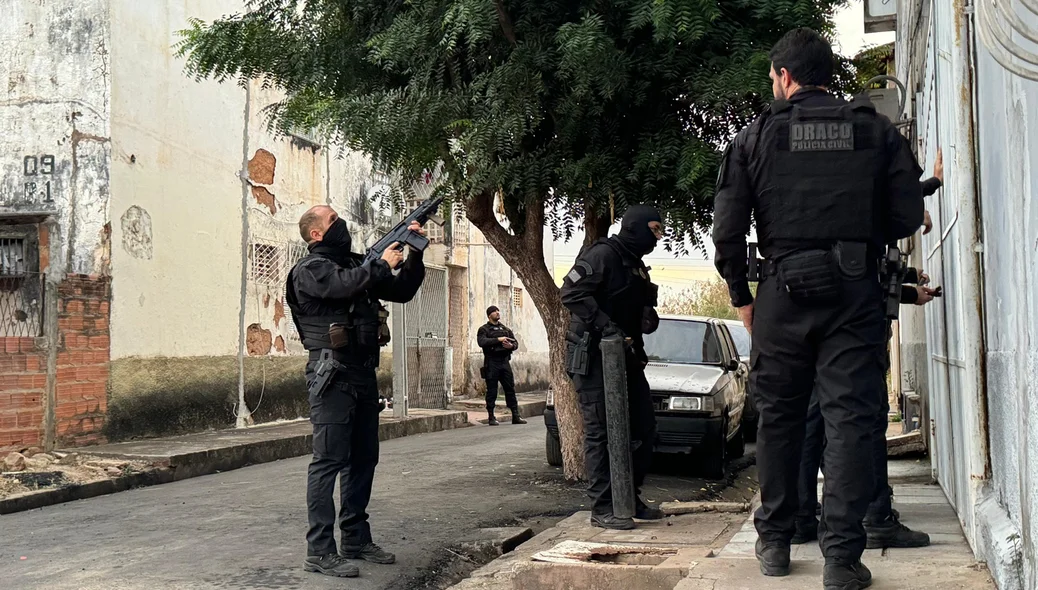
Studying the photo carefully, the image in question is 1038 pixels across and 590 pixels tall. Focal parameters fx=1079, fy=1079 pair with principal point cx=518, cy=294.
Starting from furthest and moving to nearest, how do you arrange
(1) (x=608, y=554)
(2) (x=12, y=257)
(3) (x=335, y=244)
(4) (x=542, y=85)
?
(2) (x=12, y=257)
(4) (x=542, y=85)
(3) (x=335, y=244)
(1) (x=608, y=554)

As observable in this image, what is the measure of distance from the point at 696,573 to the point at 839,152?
1.80 meters

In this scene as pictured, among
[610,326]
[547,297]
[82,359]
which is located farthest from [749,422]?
[82,359]

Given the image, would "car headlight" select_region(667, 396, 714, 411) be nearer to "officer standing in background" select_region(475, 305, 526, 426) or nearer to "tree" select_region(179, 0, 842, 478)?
"tree" select_region(179, 0, 842, 478)

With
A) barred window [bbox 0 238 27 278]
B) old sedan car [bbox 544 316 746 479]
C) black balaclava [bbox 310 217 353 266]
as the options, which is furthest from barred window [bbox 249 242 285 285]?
black balaclava [bbox 310 217 353 266]

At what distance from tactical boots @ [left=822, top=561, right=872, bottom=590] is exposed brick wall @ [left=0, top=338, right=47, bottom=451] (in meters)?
9.45

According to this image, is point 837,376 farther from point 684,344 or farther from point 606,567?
point 684,344

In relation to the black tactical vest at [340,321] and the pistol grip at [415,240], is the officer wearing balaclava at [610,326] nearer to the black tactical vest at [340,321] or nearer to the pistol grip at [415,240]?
the pistol grip at [415,240]

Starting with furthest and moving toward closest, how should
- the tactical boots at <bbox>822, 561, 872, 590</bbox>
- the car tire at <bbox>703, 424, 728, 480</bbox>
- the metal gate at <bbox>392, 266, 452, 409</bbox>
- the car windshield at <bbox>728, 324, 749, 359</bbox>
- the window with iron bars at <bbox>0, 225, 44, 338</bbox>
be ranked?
1. the metal gate at <bbox>392, 266, 452, 409</bbox>
2. the car windshield at <bbox>728, 324, 749, 359</bbox>
3. the window with iron bars at <bbox>0, 225, 44, 338</bbox>
4. the car tire at <bbox>703, 424, 728, 480</bbox>
5. the tactical boots at <bbox>822, 561, 872, 590</bbox>

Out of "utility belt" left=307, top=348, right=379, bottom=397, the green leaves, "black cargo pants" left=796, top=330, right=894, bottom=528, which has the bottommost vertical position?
"black cargo pants" left=796, top=330, right=894, bottom=528

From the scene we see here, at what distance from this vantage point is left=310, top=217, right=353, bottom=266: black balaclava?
19.5 feet

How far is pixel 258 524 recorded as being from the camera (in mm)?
7230

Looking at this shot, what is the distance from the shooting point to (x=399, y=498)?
27.7ft

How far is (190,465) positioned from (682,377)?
515 centimetres

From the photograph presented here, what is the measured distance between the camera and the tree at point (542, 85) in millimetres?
7430
